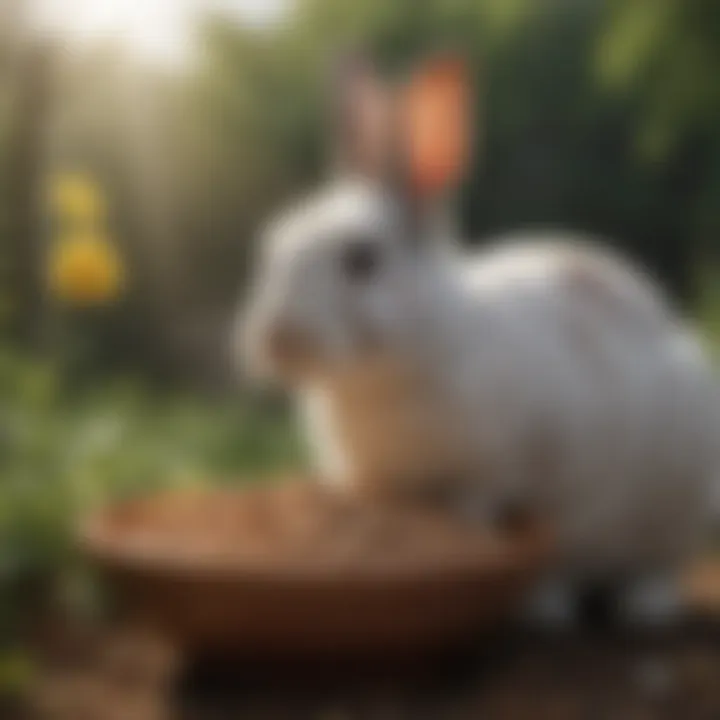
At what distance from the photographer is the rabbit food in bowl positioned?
960 mm

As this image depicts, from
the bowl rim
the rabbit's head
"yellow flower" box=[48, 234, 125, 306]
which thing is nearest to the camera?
the bowl rim

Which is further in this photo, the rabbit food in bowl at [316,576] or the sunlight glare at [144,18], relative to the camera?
the sunlight glare at [144,18]

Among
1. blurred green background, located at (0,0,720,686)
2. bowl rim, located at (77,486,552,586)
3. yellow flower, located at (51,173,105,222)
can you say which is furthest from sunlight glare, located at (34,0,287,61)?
bowl rim, located at (77,486,552,586)

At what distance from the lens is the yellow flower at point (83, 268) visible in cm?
119

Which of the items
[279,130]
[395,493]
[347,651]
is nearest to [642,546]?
[395,493]

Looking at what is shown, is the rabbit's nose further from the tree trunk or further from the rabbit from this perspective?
the tree trunk

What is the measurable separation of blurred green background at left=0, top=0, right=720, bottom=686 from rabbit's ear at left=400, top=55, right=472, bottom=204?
0.88 ft

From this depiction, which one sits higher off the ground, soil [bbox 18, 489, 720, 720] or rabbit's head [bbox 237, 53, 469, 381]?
rabbit's head [bbox 237, 53, 469, 381]

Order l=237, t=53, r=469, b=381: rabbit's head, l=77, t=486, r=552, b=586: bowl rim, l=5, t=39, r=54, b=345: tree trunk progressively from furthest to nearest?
l=5, t=39, r=54, b=345: tree trunk < l=237, t=53, r=469, b=381: rabbit's head < l=77, t=486, r=552, b=586: bowl rim

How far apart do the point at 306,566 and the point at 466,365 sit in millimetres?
232

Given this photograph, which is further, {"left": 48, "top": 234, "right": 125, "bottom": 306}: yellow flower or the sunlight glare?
the sunlight glare

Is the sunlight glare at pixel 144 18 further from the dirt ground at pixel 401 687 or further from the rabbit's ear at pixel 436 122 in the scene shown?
the dirt ground at pixel 401 687

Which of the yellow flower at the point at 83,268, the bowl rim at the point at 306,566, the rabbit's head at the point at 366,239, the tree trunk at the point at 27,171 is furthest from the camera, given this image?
the tree trunk at the point at 27,171

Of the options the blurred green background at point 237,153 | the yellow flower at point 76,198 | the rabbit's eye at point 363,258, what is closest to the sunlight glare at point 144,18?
the blurred green background at point 237,153
